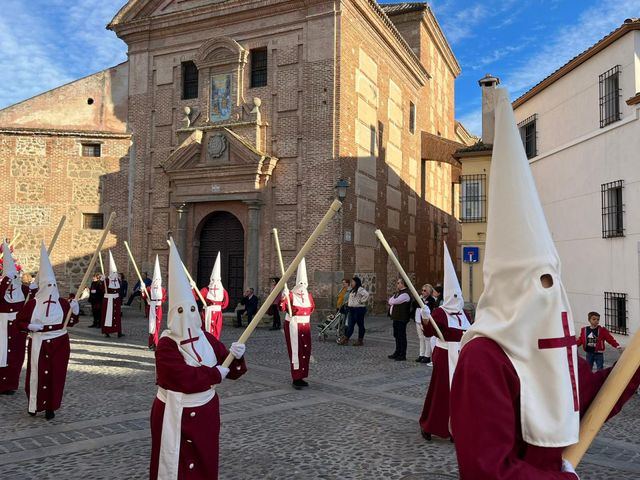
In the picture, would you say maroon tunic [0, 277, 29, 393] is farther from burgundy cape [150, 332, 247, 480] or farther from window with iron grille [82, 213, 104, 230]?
window with iron grille [82, 213, 104, 230]

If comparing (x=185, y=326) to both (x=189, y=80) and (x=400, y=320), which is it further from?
(x=189, y=80)

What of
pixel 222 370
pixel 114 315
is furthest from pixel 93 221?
pixel 222 370

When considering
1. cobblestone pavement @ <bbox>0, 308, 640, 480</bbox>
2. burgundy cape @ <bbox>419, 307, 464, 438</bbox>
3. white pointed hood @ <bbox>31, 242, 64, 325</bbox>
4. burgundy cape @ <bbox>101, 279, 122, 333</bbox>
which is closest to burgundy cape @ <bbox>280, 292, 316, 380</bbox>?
cobblestone pavement @ <bbox>0, 308, 640, 480</bbox>

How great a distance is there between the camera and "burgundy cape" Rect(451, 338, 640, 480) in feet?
5.97

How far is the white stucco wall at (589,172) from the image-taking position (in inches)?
517

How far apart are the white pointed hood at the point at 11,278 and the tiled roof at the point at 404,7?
77.7 feet

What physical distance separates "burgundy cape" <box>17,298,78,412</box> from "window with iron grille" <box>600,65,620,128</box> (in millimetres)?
13557

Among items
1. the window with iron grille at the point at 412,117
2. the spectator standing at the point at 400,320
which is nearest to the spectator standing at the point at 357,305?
the spectator standing at the point at 400,320

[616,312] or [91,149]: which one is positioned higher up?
[91,149]

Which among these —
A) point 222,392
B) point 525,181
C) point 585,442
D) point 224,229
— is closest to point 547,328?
point 585,442

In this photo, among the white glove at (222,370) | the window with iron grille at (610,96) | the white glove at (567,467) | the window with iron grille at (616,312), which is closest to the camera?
the white glove at (567,467)

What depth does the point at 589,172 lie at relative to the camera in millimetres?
14922

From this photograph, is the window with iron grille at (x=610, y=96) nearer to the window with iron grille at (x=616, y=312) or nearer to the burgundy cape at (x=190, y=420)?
the window with iron grille at (x=616, y=312)

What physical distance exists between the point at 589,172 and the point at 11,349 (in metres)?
14.3
